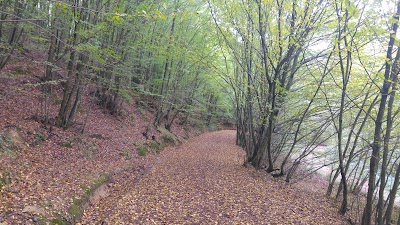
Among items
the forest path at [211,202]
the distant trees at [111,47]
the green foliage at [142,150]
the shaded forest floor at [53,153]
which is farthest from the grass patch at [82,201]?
the green foliage at [142,150]

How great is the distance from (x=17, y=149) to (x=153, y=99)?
47.8ft

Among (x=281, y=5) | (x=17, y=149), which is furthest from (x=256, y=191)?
(x=17, y=149)

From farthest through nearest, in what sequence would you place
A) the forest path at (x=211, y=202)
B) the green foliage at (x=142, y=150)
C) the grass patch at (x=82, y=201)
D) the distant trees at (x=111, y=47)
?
the green foliage at (x=142, y=150), the distant trees at (x=111, y=47), the forest path at (x=211, y=202), the grass patch at (x=82, y=201)

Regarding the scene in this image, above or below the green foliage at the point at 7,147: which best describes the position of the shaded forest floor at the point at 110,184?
below

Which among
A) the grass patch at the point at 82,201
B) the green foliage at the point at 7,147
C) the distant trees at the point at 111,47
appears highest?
the distant trees at the point at 111,47

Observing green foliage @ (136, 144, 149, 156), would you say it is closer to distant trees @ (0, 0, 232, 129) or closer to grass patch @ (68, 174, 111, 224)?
distant trees @ (0, 0, 232, 129)

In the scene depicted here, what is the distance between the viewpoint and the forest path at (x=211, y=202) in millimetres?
5548

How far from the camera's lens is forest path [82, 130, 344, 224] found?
555 centimetres

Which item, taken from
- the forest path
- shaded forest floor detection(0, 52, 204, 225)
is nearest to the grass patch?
shaded forest floor detection(0, 52, 204, 225)

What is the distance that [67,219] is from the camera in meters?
4.73

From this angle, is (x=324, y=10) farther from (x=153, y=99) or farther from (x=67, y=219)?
(x=153, y=99)

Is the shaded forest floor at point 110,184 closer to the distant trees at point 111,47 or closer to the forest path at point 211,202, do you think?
the forest path at point 211,202

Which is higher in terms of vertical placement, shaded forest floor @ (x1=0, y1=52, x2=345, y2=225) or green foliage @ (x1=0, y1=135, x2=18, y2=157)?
green foliage @ (x1=0, y1=135, x2=18, y2=157)

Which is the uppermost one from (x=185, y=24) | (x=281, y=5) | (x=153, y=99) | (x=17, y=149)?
(x=185, y=24)
